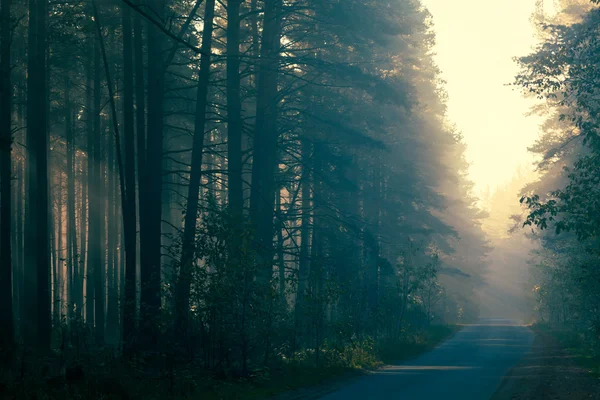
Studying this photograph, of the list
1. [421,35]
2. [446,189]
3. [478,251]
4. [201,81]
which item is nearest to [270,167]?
[201,81]

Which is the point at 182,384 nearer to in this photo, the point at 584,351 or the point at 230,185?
the point at 230,185

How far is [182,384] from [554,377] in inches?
437

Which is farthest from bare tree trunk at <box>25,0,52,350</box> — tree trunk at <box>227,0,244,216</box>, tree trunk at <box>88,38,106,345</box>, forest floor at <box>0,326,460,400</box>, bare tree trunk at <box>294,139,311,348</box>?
tree trunk at <box>88,38,106,345</box>

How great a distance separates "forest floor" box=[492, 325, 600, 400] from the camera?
15453mm

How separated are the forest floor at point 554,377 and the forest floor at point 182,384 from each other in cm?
421

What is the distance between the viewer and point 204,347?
640 inches

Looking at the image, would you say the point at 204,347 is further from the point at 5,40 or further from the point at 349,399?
the point at 5,40

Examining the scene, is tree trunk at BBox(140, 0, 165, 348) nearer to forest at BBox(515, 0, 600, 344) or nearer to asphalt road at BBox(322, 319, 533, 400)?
asphalt road at BBox(322, 319, 533, 400)

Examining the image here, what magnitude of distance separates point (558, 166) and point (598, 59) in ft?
70.3

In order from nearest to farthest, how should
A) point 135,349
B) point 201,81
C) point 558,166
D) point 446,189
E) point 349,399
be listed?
point 349,399 < point 135,349 < point 201,81 < point 558,166 < point 446,189

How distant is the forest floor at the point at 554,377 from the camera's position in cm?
1545

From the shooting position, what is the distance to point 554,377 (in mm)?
19422

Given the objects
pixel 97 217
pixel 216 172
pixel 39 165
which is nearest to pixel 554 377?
pixel 216 172

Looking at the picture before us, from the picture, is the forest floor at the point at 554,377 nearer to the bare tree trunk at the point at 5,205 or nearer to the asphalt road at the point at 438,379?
the asphalt road at the point at 438,379
